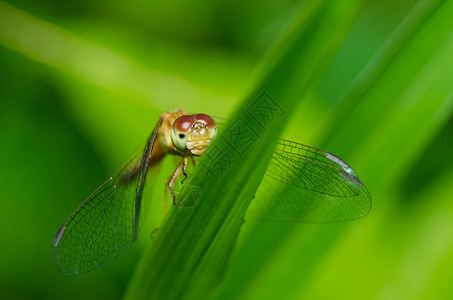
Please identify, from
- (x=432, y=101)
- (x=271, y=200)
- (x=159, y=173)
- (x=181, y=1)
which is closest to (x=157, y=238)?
(x=271, y=200)

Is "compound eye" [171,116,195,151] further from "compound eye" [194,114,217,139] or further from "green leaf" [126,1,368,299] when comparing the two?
"green leaf" [126,1,368,299]

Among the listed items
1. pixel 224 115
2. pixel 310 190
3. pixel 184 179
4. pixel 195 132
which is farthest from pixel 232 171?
pixel 224 115

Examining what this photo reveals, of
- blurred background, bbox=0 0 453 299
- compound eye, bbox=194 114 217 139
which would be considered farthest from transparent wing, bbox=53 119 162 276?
blurred background, bbox=0 0 453 299

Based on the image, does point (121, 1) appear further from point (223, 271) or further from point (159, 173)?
point (223, 271)

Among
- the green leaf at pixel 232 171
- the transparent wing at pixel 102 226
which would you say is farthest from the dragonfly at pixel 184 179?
the green leaf at pixel 232 171

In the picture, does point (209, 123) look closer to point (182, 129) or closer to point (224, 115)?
point (182, 129)

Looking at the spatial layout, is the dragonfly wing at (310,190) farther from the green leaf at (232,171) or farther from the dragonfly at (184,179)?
the green leaf at (232,171)
